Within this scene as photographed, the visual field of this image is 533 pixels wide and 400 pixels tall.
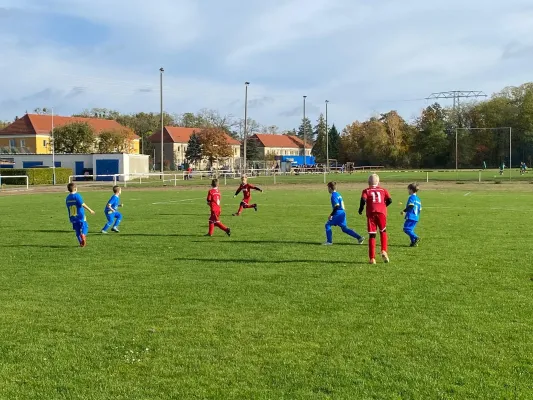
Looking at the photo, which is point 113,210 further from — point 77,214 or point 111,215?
point 77,214

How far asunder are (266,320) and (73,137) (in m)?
80.6

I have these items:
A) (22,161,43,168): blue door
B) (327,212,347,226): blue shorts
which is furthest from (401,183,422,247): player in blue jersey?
(22,161,43,168): blue door

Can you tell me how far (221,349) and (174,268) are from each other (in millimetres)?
4908

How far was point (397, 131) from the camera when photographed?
106375 millimetres

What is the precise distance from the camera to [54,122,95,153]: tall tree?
82.0 m

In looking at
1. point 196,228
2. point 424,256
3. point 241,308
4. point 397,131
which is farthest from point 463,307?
point 397,131

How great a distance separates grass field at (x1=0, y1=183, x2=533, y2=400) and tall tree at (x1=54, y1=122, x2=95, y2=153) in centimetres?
7117

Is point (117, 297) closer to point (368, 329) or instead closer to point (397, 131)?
point (368, 329)

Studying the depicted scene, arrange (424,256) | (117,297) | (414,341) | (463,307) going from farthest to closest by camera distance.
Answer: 1. (424,256)
2. (117,297)
3. (463,307)
4. (414,341)

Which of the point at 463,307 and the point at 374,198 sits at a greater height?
the point at 374,198

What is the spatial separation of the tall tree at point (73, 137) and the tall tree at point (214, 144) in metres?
24.1

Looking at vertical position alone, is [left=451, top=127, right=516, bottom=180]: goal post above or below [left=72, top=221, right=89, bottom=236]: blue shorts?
above

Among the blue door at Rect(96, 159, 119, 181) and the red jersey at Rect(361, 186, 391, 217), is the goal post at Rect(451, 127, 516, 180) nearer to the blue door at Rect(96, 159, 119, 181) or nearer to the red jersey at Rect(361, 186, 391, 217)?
the blue door at Rect(96, 159, 119, 181)

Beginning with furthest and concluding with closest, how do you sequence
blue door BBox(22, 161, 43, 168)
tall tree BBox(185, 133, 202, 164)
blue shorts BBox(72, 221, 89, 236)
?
tall tree BBox(185, 133, 202, 164) → blue door BBox(22, 161, 43, 168) → blue shorts BBox(72, 221, 89, 236)
